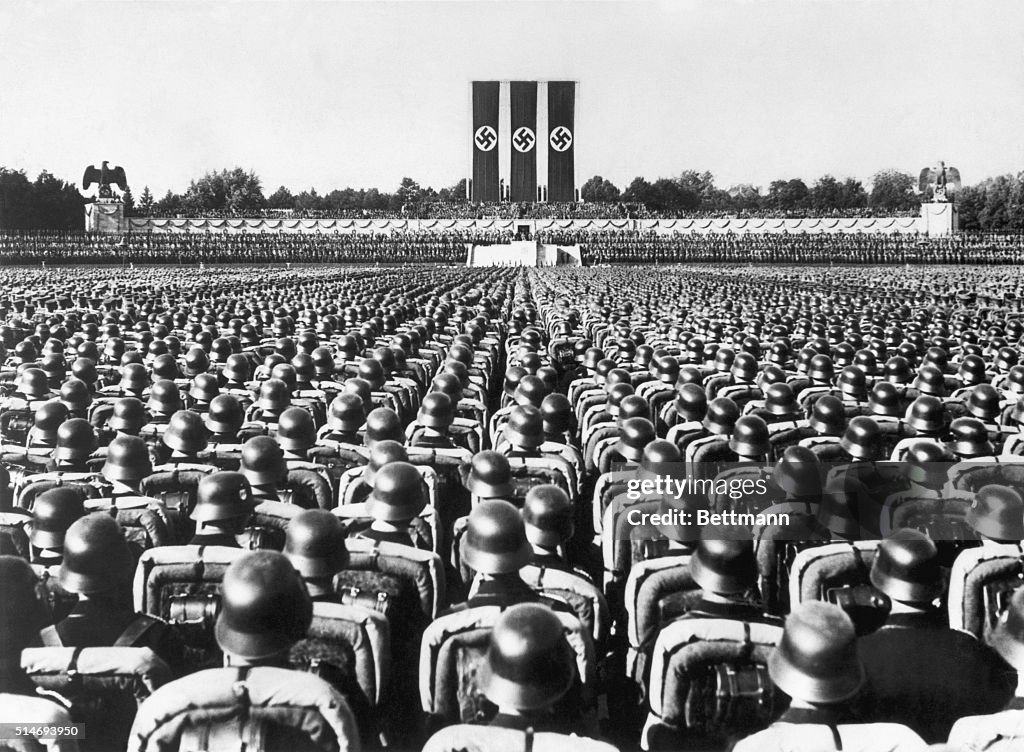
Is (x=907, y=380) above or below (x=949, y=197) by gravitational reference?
below

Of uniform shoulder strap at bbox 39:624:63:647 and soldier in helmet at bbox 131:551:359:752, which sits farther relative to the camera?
uniform shoulder strap at bbox 39:624:63:647

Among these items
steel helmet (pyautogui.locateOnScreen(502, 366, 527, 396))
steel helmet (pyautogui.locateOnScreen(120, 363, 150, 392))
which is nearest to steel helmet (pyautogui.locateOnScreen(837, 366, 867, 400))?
steel helmet (pyautogui.locateOnScreen(502, 366, 527, 396))

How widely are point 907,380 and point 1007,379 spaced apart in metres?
1.01

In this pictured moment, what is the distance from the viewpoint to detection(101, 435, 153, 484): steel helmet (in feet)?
18.5

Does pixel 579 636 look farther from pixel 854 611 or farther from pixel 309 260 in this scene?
pixel 309 260

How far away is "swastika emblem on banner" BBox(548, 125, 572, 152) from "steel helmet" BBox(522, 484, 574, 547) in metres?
63.2

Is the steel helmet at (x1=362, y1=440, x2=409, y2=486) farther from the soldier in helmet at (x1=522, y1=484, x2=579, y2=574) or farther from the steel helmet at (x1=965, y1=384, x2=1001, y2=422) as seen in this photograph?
the steel helmet at (x1=965, y1=384, x2=1001, y2=422)

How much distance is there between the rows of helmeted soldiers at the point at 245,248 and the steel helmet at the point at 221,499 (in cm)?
5664

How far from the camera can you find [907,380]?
9.79 m

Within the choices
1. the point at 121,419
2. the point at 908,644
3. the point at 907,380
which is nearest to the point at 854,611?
the point at 908,644

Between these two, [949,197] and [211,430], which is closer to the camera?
[211,430]

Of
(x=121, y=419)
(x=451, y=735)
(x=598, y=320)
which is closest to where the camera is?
(x=451, y=735)

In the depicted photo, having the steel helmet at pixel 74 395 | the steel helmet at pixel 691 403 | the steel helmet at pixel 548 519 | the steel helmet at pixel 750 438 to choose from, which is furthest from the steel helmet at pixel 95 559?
the steel helmet at pixel 691 403

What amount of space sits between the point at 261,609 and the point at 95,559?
101cm
